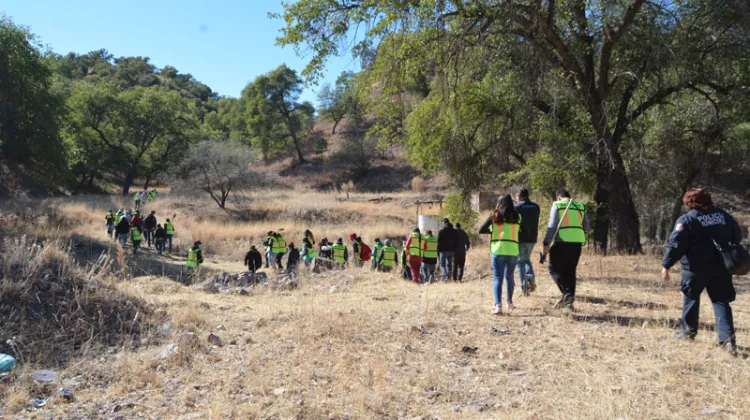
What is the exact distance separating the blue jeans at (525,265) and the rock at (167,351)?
4700 millimetres

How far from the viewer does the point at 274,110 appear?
60.7 meters

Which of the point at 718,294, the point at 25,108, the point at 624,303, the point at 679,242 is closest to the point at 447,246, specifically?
the point at 624,303

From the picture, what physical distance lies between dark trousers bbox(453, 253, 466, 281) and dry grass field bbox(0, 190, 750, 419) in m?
3.74

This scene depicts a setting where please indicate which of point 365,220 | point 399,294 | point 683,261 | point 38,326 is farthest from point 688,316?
point 365,220

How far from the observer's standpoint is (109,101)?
44625 mm

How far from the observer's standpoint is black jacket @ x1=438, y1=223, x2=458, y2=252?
11.7m

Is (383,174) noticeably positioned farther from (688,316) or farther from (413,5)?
(688,316)

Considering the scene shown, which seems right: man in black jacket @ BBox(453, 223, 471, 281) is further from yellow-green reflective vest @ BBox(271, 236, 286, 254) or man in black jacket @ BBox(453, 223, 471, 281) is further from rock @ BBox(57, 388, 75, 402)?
rock @ BBox(57, 388, 75, 402)

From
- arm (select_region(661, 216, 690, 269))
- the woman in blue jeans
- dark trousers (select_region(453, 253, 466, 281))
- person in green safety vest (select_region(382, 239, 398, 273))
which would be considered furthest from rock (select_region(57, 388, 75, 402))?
person in green safety vest (select_region(382, 239, 398, 273))

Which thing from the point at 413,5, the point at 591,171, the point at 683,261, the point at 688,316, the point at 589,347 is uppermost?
the point at 413,5

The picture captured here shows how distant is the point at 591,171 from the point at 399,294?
7.28 m

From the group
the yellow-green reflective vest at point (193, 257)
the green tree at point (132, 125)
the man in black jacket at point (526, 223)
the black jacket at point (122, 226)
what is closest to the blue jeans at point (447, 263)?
the man in black jacket at point (526, 223)

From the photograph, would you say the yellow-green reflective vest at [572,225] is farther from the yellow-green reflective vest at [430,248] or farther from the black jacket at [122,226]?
the black jacket at [122,226]

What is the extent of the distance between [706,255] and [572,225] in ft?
5.54
